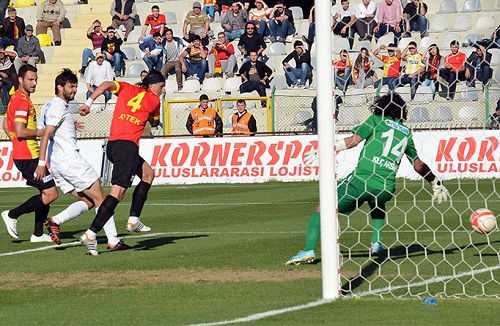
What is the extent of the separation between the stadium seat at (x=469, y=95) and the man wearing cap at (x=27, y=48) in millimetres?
15535

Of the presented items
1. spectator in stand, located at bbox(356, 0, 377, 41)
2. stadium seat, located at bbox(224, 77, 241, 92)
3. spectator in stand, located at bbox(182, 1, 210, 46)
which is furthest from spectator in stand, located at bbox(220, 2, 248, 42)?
spectator in stand, located at bbox(356, 0, 377, 41)

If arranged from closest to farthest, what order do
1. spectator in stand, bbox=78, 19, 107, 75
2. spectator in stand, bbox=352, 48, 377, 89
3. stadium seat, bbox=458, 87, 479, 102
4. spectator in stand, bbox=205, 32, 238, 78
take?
spectator in stand, bbox=352, 48, 377, 89 < stadium seat, bbox=458, 87, 479, 102 < spectator in stand, bbox=205, 32, 238, 78 < spectator in stand, bbox=78, 19, 107, 75

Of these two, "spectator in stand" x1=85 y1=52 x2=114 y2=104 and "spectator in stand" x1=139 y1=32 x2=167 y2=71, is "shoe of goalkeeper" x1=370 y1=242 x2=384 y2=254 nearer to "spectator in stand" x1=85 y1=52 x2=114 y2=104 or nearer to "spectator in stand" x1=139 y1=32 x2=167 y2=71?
"spectator in stand" x1=85 y1=52 x2=114 y2=104

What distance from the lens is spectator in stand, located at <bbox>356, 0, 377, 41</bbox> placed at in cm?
2320

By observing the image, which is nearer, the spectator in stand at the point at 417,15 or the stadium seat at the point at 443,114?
the stadium seat at the point at 443,114

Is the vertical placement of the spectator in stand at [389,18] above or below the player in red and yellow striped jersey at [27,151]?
above

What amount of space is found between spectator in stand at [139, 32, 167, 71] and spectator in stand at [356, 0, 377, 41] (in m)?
8.30

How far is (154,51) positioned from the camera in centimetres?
3062

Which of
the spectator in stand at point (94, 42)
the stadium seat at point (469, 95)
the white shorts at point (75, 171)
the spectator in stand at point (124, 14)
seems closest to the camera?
the white shorts at point (75, 171)

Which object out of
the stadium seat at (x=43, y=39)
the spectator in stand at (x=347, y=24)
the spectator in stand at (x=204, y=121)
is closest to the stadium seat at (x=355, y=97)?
the spectator in stand at (x=347, y=24)

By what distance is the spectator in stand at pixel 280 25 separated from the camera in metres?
31.1

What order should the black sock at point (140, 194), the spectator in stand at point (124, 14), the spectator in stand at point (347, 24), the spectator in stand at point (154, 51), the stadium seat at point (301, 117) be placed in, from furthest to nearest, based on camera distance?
the spectator in stand at point (124, 14), the spectator in stand at point (154, 51), the stadium seat at point (301, 117), the spectator in stand at point (347, 24), the black sock at point (140, 194)

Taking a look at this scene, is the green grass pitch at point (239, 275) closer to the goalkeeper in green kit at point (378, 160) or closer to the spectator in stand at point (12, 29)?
the goalkeeper in green kit at point (378, 160)

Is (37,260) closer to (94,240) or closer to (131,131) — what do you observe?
(94,240)
